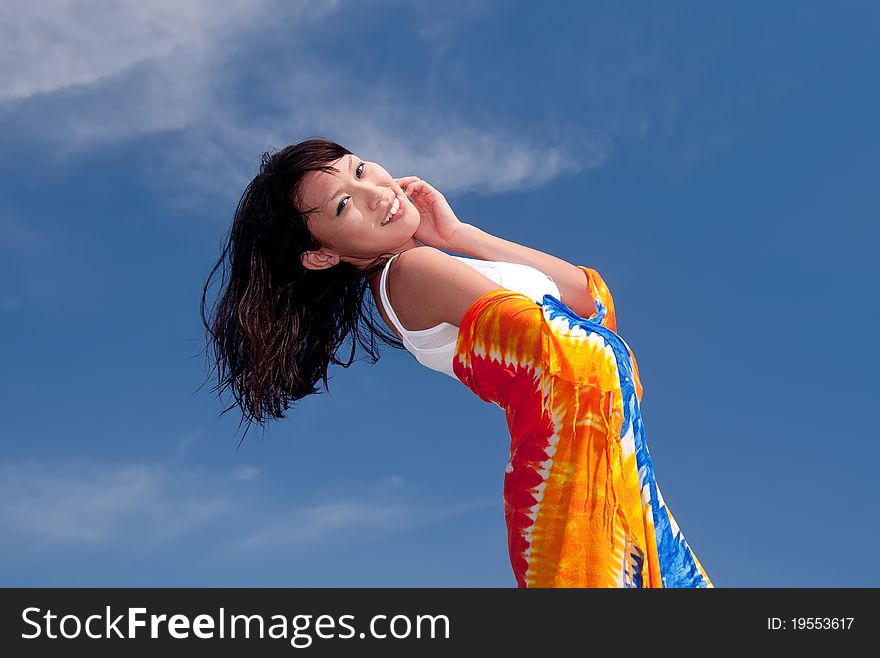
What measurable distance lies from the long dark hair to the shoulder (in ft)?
1.32

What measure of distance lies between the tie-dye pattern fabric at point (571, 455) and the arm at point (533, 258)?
88 cm

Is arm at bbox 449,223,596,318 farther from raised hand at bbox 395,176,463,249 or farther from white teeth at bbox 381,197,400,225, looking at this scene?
white teeth at bbox 381,197,400,225

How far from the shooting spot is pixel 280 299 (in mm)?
4633

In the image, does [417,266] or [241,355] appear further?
[241,355]

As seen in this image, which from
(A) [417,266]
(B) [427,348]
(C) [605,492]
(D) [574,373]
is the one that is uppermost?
(A) [417,266]

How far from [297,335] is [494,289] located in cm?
126

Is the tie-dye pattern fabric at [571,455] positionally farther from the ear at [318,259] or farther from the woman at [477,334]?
the ear at [318,259]

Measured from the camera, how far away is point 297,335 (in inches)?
182

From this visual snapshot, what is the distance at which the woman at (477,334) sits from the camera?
3420 mm

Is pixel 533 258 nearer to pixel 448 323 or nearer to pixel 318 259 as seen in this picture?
pixel 448 323

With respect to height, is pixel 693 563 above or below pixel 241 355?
below

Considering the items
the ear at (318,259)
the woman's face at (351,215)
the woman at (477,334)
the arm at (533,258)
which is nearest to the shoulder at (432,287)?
the woman at (477,334)
